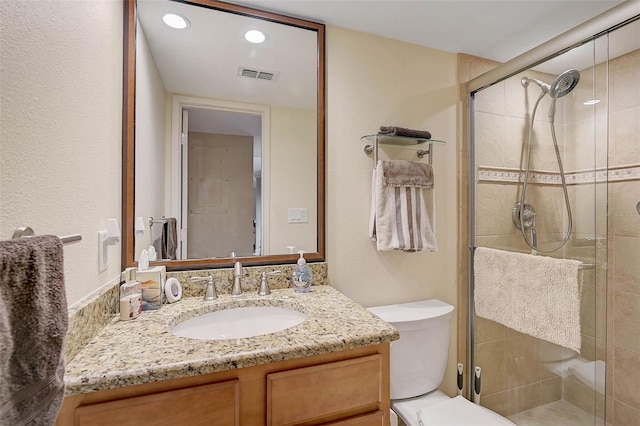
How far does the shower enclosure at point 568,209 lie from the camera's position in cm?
134

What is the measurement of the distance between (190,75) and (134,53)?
21cm

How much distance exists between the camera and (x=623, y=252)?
1497mm

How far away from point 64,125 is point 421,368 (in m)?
1.58

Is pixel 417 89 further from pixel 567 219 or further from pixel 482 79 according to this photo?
pixel 567 219

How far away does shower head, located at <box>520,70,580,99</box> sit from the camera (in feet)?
4.46

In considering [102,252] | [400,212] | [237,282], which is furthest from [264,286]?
[400,212]

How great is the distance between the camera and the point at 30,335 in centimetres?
47

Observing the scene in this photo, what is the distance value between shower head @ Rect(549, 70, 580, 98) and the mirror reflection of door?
1381 millimetres

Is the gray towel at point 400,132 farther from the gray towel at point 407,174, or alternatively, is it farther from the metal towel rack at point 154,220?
the metal towel rack at point 154,220

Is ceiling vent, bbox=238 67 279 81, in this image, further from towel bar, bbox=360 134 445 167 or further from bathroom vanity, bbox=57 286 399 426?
bathroom vanity, bbox=57 286 399 426

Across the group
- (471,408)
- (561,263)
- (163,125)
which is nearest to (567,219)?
(561,263)

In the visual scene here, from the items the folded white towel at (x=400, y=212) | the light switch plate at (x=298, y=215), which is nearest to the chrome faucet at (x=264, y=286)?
the light switch plate at (x=298, y=215)

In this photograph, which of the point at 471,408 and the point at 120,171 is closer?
the point at 120,171

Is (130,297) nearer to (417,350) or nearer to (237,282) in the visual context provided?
(237,282)
